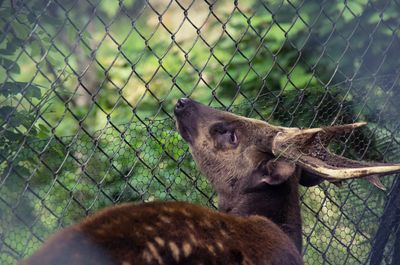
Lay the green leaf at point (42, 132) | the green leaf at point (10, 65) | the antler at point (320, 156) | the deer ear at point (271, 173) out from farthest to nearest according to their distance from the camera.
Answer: the green leaf at point (42, 132) → the deer ear at point (271, 173) → the green leaf at point (10, 65) → the antler at point (320, 156)

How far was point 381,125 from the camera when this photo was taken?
18.8ft

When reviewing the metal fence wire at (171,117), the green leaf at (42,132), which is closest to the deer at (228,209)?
the metal fence wire at (171,117)

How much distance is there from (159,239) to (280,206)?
4.44 ft

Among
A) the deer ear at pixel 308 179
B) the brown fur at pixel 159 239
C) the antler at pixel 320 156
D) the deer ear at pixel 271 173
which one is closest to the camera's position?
the brown fur at pixel 159 239

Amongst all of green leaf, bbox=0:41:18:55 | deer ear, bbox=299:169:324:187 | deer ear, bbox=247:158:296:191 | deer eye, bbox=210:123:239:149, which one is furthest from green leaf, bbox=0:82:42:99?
deer ear, bbox=299:169:324:187

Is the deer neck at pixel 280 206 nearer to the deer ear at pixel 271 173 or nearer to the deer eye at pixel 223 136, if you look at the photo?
the deer ear at pixel 271 173

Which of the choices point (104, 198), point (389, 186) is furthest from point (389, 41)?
point (104, 198)

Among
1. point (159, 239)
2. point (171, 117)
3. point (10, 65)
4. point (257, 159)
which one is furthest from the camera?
point (171, 117)

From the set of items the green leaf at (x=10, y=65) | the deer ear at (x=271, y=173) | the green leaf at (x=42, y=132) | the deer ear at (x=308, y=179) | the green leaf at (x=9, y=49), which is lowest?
the deer ear at (x=271, y=173)

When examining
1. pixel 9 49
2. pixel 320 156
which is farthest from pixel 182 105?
pixel 9 49

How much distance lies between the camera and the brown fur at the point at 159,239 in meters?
3.14

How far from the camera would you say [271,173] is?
4531 millimetres

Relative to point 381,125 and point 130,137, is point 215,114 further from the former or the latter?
point 381,125

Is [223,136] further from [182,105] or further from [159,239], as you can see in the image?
[159,239]
